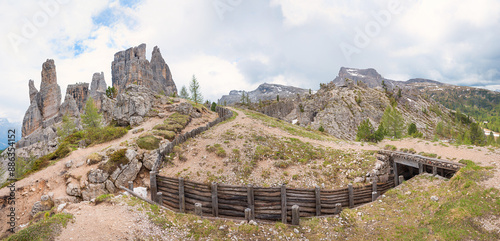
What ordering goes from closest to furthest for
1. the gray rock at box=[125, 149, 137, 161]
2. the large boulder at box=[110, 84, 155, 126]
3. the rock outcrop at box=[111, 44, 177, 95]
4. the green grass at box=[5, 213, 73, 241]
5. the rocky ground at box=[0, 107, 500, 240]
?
the green grass at box=[5, 213, 73, 241] < the rocky ground at box=[0, 107, 500, 240] < the gray rock at box=[125, 149, 137, 161] < the large boulder at box=[110, 84, 155, 126] < the rock outcrop at box=[111, 44, 177, 95]

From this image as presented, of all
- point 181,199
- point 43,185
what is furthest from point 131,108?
point 181,199

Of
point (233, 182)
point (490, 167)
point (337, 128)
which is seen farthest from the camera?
point (337, 128)

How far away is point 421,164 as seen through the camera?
1789cm

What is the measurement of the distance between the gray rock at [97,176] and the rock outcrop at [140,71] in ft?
312

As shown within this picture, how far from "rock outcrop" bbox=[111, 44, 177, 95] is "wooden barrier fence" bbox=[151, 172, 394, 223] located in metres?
106

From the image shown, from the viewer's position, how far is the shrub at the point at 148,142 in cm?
2828

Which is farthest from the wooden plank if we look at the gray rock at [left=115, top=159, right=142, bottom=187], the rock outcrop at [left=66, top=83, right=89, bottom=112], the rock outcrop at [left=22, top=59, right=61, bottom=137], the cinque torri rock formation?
the rock outcrop at [left=66, top=83, right=89, bottom=112]

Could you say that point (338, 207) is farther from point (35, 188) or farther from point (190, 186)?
point (35, 188)

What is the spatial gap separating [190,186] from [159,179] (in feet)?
12.2

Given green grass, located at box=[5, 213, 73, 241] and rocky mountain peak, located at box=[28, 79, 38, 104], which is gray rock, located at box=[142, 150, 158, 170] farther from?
rocky mountain peak, located at box=[28, 79, 38, 104]

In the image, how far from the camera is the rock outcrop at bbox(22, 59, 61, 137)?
90.9 metres

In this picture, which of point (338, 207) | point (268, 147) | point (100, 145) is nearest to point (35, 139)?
point (100, 145)

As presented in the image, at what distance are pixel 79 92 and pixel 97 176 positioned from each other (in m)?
113

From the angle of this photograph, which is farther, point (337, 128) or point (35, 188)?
point (337, 128)
